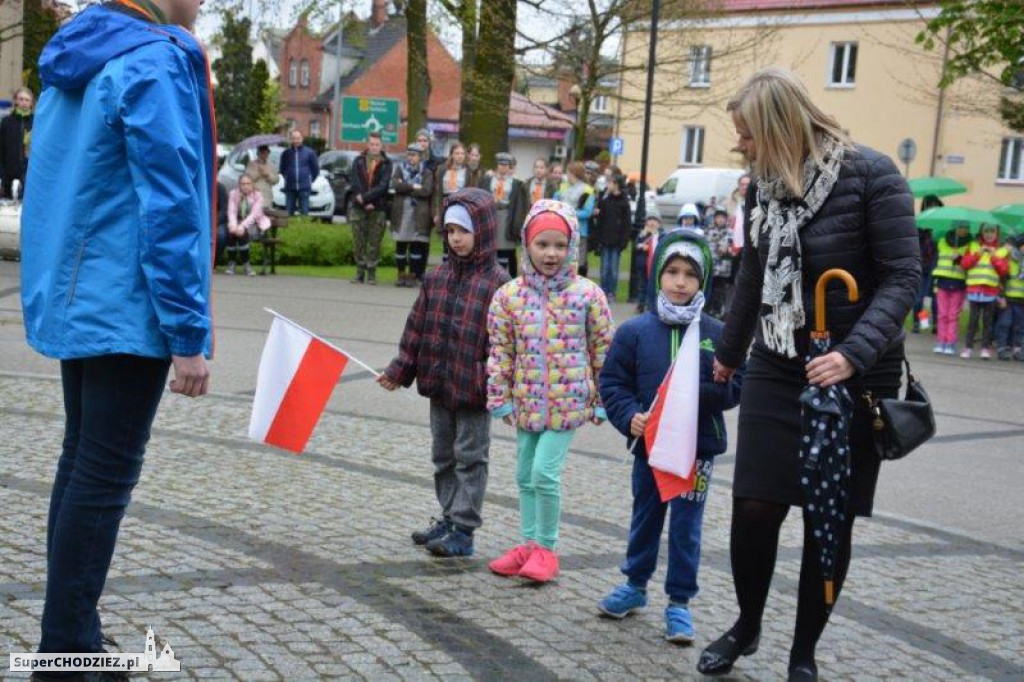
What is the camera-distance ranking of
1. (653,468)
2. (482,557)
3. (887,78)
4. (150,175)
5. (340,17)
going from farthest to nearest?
(887,78) → (340,17) → (482,557) → (653,468) → (150,175)

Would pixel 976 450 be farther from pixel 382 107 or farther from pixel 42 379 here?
pixel 382 107

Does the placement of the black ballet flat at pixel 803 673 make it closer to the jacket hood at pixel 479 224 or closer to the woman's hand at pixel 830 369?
the woman's hand at pixel 830 369

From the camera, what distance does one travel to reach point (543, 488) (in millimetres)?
5656

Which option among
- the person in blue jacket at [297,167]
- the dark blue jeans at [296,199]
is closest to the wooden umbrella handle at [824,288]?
the person in blue jacket at [297,167]

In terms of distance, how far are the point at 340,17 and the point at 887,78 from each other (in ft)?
82.3

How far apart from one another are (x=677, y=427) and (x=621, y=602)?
2.30ft

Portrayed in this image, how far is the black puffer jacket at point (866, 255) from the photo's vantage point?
4.20m

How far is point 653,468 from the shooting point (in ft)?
16.5

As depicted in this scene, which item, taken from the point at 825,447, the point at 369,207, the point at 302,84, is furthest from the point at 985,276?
the point at 302,84

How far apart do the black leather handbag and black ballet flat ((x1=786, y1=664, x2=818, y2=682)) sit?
28.9 inches

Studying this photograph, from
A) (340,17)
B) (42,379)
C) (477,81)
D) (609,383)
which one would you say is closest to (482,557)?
(609,383)

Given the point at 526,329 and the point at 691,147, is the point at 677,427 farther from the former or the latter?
the point at 691,147

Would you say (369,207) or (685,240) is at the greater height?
(685,240)

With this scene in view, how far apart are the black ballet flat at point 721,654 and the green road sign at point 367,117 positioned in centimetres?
2764
